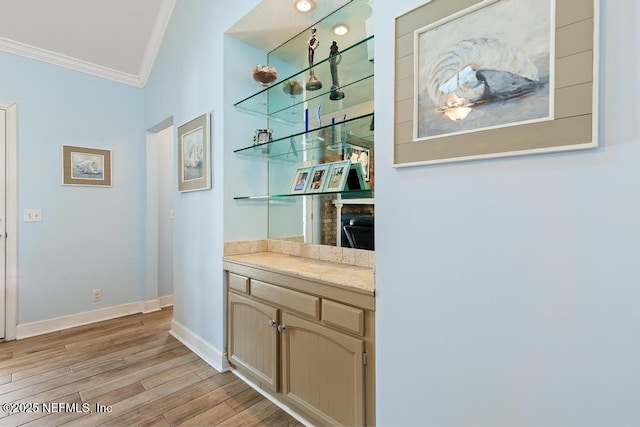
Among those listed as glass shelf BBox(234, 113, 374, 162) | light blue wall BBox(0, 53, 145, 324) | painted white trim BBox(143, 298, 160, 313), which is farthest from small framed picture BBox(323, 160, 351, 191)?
painted white trim BBox(143, 298, 160, 313)

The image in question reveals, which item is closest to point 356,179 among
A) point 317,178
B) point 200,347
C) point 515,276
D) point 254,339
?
point 317,178

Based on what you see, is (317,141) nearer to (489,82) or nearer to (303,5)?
(303,5)

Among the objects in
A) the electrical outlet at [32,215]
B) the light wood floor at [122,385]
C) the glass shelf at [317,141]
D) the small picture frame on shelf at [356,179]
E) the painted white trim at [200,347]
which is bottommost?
the light wood floor at [122,385]

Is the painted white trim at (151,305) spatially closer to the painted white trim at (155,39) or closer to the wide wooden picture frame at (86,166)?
the wide wooden picture frame at (86,166)

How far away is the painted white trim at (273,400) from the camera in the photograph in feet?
5.51

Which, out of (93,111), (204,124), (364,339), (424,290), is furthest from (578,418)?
(93,111)

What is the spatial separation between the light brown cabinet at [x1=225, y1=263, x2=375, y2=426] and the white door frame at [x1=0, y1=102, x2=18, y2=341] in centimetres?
216

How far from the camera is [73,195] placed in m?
3.00

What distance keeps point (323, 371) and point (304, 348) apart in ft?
0.51

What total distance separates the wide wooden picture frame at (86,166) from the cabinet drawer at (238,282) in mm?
2059

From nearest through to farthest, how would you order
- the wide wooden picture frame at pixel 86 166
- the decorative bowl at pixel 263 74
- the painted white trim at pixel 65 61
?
the decorative bowl at pixel 263 74, the painted white trim at pixel 65 61, the wide wooden picture frame at pixel 86 166

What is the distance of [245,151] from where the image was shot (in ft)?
7.52

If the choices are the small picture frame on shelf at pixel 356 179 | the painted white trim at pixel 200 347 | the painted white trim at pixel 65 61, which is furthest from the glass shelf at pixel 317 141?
the painted white trim at pixel 65 61

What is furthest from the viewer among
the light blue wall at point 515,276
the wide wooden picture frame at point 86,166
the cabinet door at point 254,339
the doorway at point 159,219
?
the doorway at point 159,219
